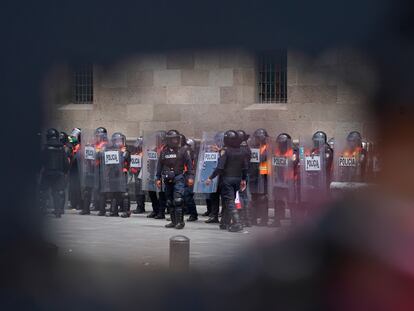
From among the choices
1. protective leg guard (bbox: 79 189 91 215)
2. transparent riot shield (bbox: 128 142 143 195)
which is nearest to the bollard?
transparent riot shield (bbox: 128 142 143 195)

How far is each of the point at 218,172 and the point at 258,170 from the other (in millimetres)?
728

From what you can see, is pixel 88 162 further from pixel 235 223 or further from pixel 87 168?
pixel 235 223

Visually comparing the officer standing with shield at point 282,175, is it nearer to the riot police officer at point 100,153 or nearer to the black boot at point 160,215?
the black boot at point 160,215

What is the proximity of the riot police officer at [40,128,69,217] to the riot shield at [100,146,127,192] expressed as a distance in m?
0.70

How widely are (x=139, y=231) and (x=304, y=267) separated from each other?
4530 millimetres

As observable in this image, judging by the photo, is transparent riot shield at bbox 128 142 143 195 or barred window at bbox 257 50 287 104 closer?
transparent riot shield at bbox 128 142 143 195

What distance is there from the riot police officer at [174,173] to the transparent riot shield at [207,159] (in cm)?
96

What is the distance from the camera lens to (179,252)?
10.5 meters

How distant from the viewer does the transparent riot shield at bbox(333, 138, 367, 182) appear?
594 inches

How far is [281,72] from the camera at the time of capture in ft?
61.3

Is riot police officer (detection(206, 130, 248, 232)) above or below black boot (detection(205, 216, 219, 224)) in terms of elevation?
above

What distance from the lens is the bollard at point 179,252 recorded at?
10.4 metres

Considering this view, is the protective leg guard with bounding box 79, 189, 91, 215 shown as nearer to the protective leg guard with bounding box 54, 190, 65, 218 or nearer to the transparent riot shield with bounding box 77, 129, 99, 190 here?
the transparent riot shield with bounding box 77, 129, 99, 190

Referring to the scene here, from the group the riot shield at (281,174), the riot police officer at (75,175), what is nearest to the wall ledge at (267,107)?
the riot police officer at (75,175)
